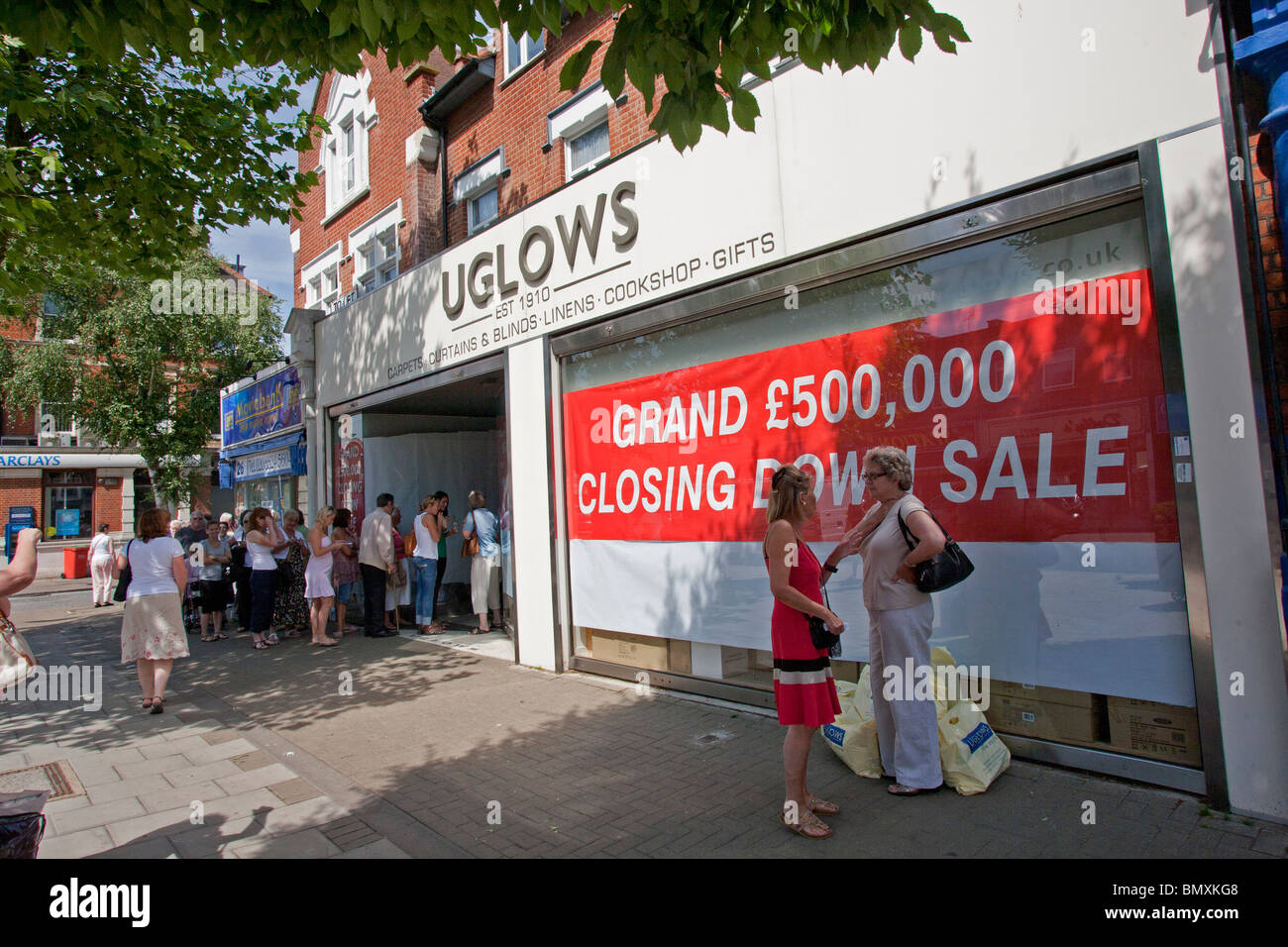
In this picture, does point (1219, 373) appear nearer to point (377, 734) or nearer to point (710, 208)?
point (710, 208)

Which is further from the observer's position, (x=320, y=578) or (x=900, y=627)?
(x=320, y=578)

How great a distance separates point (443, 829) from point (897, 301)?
4185mm

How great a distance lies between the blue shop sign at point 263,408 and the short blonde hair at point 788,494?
11.6 m

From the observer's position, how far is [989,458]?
14.6ft

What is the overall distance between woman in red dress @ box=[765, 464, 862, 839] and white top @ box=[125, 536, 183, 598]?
5.41 m

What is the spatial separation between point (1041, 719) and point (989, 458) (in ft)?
5.00

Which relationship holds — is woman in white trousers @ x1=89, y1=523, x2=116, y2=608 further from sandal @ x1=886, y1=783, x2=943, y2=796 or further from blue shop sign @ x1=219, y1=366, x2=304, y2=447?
sandal @ x1=886, y1=783, x2=943, y2=796

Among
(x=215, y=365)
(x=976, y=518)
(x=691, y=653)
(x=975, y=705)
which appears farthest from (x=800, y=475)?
(x=215, y=365)

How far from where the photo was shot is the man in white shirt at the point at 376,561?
32.1 ft

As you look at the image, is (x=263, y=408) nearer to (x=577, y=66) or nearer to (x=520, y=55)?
(x=520, y=55)

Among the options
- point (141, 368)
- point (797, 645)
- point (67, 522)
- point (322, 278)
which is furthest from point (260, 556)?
point (67, 522)

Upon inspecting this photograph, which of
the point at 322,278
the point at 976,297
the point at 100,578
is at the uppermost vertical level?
the point at 322,278

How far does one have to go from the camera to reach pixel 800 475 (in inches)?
143

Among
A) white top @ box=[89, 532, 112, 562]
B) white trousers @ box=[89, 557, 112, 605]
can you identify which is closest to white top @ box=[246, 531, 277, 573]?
white trousers @ box=[89, 557, 112, 605]
